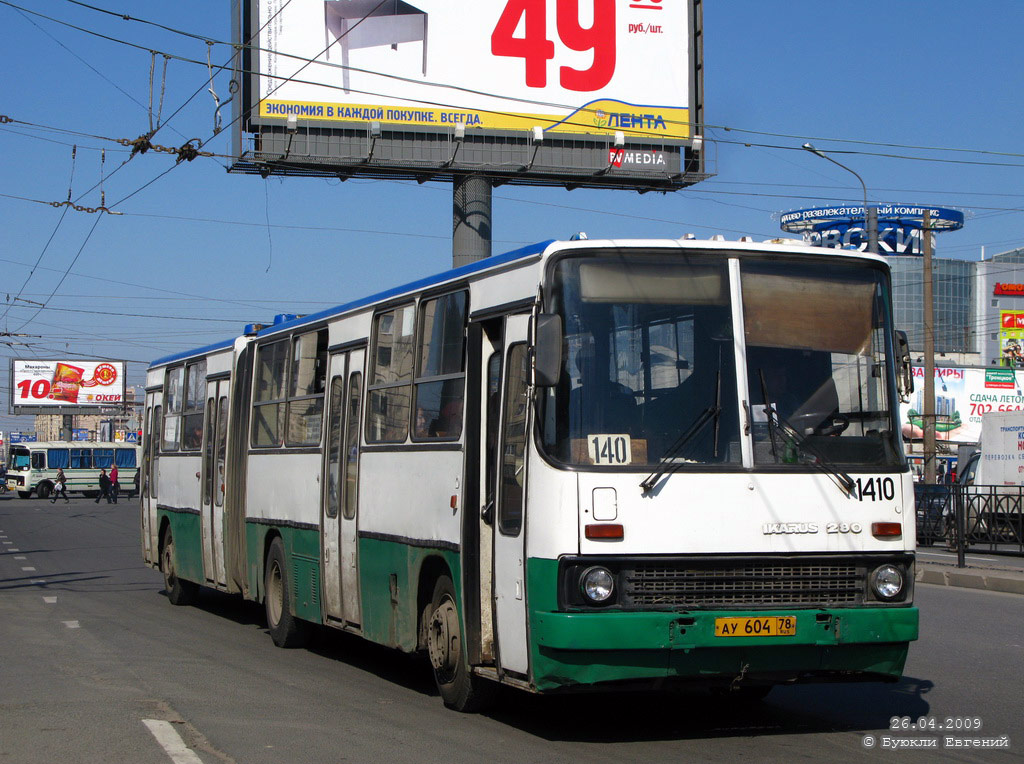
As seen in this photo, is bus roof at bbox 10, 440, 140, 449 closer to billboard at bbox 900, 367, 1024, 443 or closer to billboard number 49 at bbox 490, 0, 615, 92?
billboard at bbox 900, 367, 1024, 443

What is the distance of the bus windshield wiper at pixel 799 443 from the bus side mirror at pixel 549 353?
123 centimetres

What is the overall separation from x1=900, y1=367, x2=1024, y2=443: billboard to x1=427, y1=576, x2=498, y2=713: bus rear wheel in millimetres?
51625

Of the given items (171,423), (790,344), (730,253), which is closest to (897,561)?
(790,344)

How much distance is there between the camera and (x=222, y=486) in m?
14.5

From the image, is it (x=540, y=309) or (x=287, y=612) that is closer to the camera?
(x=540, y=309)

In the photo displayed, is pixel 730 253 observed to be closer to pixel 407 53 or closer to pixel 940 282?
pixel 407 53

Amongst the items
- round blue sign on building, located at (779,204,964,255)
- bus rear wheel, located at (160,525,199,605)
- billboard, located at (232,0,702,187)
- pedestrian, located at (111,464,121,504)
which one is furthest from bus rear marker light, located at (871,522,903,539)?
round blue sign on building, located at (779,204,964,255)

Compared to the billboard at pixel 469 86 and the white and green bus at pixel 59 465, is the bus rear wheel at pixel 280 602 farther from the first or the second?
the white and green bus at pixel 59 465

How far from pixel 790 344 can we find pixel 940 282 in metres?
134

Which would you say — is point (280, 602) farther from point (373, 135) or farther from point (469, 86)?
point (469, 86)

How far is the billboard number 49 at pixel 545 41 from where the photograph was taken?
3384 centimetres

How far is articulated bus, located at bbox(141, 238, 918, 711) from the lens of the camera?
7.09 meters

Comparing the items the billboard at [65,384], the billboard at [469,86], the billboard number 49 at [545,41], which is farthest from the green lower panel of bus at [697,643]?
the billboard at [65,384]

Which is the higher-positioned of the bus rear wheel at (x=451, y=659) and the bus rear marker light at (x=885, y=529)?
the bus rear marker light at (x=885, y=529)
